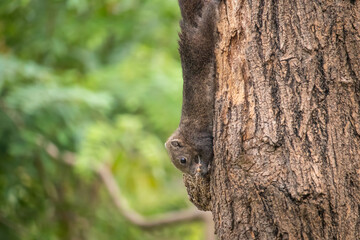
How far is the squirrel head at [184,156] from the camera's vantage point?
262 centimetres

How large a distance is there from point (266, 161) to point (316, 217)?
0.28 metres

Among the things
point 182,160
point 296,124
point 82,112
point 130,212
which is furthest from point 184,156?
point 130,212

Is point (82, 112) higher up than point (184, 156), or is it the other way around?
point (82, 112)

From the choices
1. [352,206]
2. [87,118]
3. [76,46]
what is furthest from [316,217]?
[76,46]

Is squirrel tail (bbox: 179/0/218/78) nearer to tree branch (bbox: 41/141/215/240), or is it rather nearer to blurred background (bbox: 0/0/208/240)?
blurred background (bbox: 0/0/208/240)

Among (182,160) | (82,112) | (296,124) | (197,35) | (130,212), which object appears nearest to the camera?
(296,124)

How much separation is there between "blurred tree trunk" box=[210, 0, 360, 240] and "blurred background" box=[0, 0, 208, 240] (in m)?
2.87

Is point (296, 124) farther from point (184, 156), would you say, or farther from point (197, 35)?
point (184, 156)

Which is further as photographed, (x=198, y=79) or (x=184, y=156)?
(x=184, y=156)

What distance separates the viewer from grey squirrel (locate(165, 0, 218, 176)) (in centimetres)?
239

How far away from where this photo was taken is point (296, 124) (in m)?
2.03

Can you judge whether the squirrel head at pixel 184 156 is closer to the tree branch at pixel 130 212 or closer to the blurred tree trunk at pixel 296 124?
the blurred tree trunk at pixel 296 124

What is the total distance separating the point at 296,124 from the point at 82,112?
A: 3887mm

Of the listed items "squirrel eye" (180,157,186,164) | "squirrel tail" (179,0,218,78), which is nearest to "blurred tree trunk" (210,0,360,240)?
"squirrel tail" (179,0,218,78)
